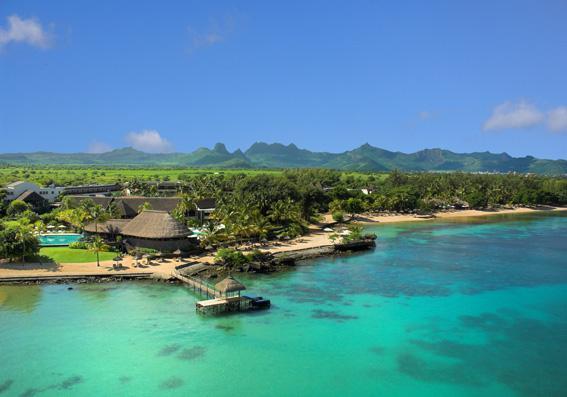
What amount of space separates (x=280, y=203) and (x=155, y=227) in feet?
66.9

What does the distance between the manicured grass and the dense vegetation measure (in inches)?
38.5

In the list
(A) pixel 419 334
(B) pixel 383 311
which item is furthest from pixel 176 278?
(A) pixel 419 334

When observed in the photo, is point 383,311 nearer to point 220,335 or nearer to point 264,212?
point 220,335

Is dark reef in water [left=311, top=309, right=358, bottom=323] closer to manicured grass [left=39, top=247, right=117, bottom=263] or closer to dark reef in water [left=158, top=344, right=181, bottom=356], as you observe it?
dark reef in water [left=158, top=344, right=181, bottom=356]

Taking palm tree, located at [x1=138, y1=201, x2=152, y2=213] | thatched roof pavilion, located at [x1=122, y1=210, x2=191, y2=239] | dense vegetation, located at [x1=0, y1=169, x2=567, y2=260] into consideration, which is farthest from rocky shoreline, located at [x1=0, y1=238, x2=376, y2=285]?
palm tree, located at [x1=138, y1=201, x2=152, y2=213]

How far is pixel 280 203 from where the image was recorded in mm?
62406

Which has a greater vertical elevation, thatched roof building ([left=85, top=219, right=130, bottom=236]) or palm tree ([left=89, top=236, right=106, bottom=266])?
thatched roof building ([left=85, top=219, right=130, bottom=236])

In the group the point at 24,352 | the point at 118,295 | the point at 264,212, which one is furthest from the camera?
the point at 264,212

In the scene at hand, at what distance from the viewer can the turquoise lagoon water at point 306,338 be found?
75.4 feet

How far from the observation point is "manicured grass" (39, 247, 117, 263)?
144ft

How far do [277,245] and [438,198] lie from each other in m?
62.8

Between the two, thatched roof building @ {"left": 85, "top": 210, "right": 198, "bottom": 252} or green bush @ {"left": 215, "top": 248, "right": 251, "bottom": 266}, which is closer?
green bush @ {"left": 215, "top": 248, "right": 251, "bottom": 266}

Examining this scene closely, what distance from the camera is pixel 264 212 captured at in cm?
6278

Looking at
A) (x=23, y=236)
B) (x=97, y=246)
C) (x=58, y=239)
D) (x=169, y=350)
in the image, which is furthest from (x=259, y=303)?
(x=58, y=239)
